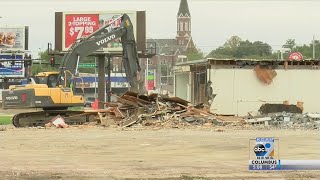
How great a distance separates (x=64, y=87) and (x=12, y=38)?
180 ft

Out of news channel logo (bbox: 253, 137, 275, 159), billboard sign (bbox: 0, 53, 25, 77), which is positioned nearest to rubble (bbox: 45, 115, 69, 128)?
news channel logo (bbox: 253, 137, 275, 159)

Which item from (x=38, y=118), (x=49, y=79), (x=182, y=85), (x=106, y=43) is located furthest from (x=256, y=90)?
(x=38, y=118)

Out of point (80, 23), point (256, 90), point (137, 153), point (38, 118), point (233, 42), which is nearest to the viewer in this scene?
point (137, 153)

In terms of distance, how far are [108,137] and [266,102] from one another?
741 inches

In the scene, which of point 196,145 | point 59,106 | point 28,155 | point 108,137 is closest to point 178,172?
point 28,155

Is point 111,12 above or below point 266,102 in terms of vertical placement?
above

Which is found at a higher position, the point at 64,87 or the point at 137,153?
the point at 64,87

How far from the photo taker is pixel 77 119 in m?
32.0

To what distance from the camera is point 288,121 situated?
31.6 metres

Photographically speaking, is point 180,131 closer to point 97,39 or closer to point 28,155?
point 97,39

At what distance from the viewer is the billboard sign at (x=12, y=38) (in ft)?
273

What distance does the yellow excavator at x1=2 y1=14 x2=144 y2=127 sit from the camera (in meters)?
30.0

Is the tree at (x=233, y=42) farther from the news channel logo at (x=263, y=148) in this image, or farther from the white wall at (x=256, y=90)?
the news channel logo at (x=263, y=148)

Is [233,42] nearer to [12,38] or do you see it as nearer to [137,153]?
[12,38]
